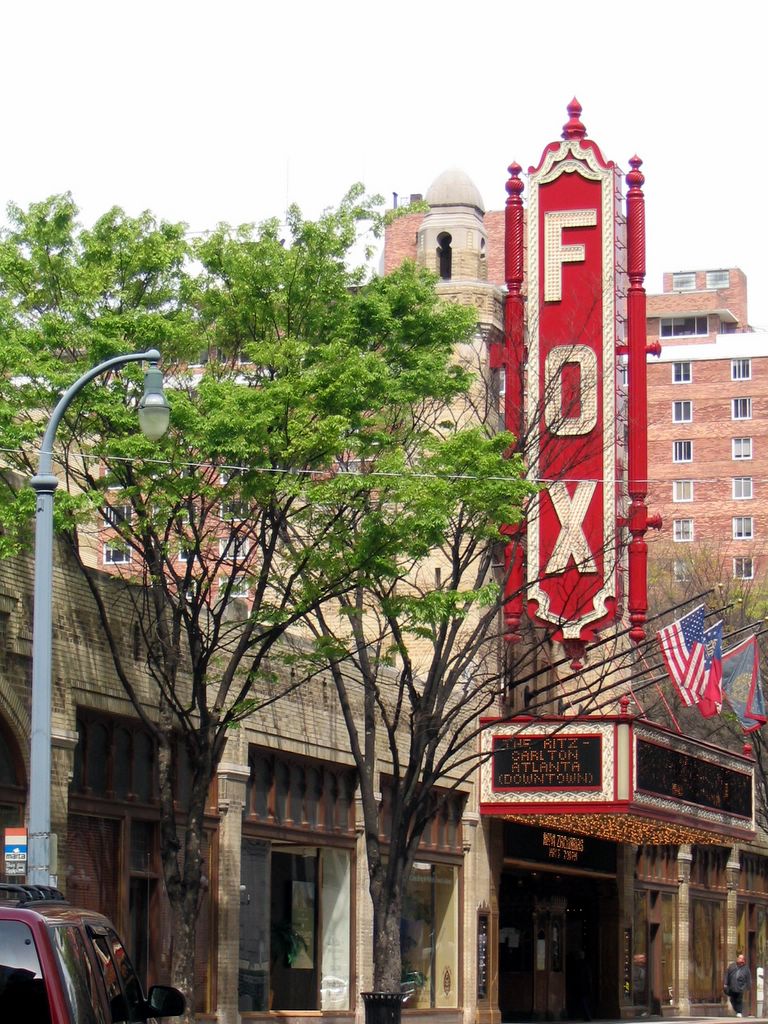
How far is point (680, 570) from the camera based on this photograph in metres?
79.4

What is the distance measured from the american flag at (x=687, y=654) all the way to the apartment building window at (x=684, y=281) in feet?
338

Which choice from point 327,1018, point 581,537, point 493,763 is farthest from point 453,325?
point 493,763

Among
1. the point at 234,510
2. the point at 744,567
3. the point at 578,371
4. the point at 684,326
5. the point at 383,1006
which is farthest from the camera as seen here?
the point at 684,326

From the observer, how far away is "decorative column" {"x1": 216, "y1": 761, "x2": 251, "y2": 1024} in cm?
2725

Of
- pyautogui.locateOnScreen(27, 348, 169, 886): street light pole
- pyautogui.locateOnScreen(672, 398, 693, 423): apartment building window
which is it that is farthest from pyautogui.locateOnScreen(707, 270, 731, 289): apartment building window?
pyautogui.locateOnScreen(27, 348, 169, 886): street light pole

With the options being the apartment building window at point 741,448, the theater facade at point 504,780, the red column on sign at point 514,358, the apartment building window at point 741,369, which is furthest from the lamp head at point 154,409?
the apartment building window at point 741,369

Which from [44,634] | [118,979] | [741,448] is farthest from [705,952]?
[741,448]

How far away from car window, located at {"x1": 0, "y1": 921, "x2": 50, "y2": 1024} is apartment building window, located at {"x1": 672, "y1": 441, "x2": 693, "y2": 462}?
10489cm

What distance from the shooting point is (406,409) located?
76.6 ft

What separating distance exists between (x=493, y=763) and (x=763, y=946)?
25387 millimetres

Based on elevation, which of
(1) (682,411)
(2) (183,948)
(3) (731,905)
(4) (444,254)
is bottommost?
(3) (731,905)

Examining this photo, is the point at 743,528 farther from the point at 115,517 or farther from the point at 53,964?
the point at 53,964

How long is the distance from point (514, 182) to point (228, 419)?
15771 mm

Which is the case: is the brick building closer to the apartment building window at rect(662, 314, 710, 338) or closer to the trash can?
the apartment building window at rect(662, 314, 710, 338)
